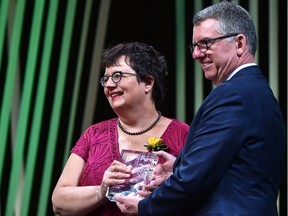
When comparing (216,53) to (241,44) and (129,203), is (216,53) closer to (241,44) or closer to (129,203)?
(241,44)

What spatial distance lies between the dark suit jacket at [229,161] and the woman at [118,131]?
0.45 meters

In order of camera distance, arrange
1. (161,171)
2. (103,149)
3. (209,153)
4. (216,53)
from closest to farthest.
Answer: (209,153), (216,53), (161,171), (103,149)

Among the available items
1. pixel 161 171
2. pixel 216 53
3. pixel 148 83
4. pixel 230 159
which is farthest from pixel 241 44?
pixel 148 83

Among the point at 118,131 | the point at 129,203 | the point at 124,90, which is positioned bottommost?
the point at 129,203

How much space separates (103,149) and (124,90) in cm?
21

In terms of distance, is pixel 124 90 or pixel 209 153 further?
pixel 124 90

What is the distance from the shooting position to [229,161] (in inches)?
57.5

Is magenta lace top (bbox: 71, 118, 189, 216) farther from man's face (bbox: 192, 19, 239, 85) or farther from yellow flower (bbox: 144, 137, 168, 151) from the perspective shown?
man's face (bbox: 192, 19, 239, 85)

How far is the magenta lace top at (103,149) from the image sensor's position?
76.5 inches

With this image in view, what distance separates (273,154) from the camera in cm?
152

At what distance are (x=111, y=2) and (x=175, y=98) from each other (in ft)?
1.94

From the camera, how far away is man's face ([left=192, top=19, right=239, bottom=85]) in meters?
1.59

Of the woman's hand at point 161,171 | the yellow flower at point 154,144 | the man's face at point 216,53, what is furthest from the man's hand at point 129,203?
the man's face at point 216,53

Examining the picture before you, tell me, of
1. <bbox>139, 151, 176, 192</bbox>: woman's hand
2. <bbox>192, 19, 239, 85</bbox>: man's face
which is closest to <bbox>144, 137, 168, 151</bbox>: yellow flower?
<bbox>139, 151, 176, 192</bbox>: woman's hand
